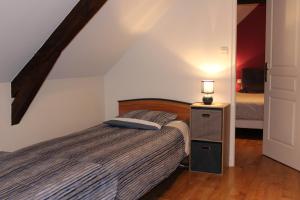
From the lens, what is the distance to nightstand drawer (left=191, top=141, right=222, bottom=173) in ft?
12.4

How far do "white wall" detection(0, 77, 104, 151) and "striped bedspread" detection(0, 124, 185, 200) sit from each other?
389 millimetres

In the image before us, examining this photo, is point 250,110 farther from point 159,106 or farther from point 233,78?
point 159,106

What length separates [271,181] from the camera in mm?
3584

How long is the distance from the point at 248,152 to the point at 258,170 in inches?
29.7

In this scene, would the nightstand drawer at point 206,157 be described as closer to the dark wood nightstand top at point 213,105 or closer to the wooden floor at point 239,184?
the wooden floor at point 239,184

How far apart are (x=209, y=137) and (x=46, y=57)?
181cm

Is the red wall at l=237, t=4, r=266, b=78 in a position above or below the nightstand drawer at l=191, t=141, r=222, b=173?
above

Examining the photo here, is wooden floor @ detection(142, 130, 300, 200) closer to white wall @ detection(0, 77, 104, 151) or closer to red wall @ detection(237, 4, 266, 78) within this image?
white wall @ detection(0, 77, 104, 151)

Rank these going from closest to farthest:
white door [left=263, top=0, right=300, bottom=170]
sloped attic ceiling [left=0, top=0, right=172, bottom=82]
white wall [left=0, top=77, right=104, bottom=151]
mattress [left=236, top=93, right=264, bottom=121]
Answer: sloped attic ceiling [left=0, top=0, right=172, bottom=82], white wall [left=0, top=77, right=104, bottom=151], white door [left=263, top=0, right=300, bottom=170], mattress [left=236, top=93, right=264, bottom=121]

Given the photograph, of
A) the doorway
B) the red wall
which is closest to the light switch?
the doorway

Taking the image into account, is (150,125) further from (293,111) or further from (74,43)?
(293,111)

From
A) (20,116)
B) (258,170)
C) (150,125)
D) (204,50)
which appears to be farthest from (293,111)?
(20,116)

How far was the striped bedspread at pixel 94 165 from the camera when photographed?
2.09 meters

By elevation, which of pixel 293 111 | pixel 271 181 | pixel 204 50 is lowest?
pixel 271 181
